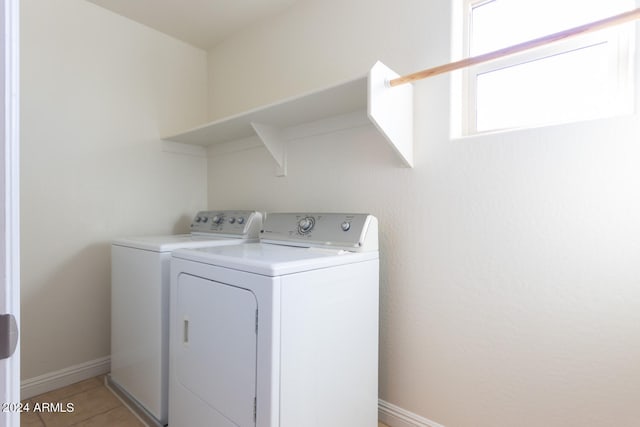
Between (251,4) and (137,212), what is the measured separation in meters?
1.62

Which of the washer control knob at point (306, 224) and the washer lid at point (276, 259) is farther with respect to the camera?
the washer control knob at point (306, 224)

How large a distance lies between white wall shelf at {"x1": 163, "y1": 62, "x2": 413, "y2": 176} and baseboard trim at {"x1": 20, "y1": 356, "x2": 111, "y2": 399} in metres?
1.63

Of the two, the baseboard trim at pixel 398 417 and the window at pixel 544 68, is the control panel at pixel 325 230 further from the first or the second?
the baseboard trim at pixel 398 417

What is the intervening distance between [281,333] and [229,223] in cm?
117

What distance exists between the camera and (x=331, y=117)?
1.89m

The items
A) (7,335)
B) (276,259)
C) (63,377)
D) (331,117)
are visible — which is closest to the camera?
(7,335)

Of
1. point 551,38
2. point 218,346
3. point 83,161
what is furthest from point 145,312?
point 551,38

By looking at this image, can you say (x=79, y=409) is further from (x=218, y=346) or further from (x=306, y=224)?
(x=306, y=224)

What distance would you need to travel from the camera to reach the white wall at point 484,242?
112cm

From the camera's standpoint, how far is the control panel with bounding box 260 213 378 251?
1.48 meters

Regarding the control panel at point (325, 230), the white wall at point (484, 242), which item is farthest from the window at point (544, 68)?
the control panel at point (325, 230)


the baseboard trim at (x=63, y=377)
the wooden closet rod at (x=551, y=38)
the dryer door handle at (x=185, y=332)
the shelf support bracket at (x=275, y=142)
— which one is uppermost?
the wooden closet rod at (x=551, y=38)

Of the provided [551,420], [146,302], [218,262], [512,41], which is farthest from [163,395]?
[512,41]

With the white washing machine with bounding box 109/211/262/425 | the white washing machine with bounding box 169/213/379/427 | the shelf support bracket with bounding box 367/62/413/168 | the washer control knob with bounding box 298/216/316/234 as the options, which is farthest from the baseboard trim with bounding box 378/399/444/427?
the shelf support bracket with bounding box 367/62/413/168
